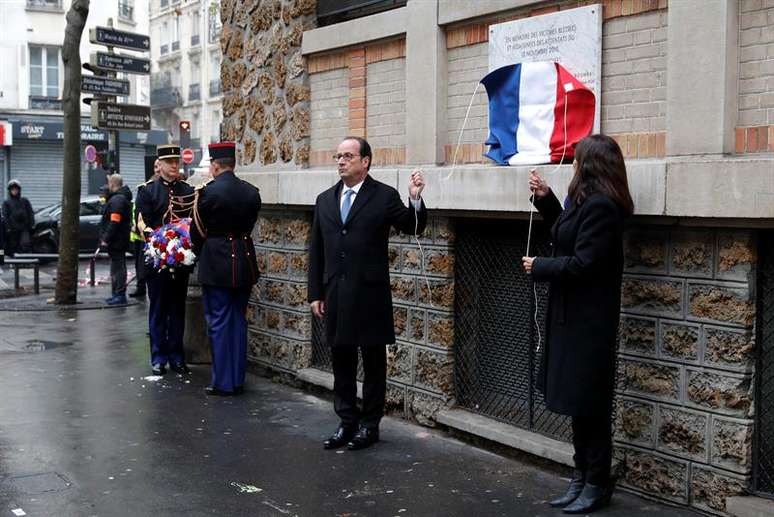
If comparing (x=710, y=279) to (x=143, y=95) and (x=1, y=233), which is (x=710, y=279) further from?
(x=143, y=95)

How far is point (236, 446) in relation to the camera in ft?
24.0

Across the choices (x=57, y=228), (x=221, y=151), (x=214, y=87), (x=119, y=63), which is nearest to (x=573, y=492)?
(x=221, y=151)

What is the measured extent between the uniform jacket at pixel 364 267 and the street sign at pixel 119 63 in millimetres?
12108

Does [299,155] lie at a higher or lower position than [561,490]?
higher

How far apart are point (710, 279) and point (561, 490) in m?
1.52

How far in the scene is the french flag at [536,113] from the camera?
639 cm

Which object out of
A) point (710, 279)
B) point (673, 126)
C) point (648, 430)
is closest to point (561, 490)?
point (648, 430)

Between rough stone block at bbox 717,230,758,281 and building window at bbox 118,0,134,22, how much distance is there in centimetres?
3980

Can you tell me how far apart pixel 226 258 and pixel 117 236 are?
7678 millimetres

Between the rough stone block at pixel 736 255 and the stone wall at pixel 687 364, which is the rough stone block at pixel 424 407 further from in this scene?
the rough stone block at pixel 736 255

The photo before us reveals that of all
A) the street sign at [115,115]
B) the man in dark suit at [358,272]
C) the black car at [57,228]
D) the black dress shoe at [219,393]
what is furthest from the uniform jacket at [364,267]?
the black car at [57,228]

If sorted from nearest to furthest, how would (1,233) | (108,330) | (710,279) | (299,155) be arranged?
1. (710,279)
2. (299,155)
3. (108,330)
4. (1,233)

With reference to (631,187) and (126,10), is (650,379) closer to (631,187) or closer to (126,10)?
(631,187)

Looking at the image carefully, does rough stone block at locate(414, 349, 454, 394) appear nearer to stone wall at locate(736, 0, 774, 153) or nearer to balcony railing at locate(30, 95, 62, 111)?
stone wall at locate(736, 0, 774, 153)
